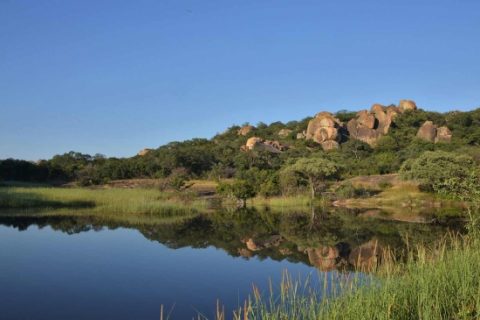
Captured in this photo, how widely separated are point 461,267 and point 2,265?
10.1 m

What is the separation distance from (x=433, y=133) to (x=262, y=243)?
53453mm

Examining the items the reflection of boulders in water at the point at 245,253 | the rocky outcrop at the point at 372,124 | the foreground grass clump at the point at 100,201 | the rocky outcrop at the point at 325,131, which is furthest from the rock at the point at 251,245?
the rocky outcrop at the point at 372,124

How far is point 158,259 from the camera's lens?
12984 mm

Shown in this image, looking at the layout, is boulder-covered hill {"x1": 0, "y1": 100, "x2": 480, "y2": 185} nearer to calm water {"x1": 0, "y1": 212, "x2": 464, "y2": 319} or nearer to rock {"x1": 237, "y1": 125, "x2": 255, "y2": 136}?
rock {"x1": 237, "y1": 125, "x2": 255, "y2": 136}

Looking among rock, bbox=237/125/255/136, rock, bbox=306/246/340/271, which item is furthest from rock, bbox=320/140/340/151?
rock, bbox=306/246/340/271

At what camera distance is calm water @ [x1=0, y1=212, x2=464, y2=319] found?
844 centimetres

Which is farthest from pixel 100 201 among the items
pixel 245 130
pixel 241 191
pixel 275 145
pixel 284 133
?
pixel 245 130

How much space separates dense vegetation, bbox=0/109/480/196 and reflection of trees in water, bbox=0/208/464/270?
1147cm

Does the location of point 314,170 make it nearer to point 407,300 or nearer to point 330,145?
point 407,300

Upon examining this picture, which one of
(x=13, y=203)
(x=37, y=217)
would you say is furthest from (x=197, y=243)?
(x=13, y=203)

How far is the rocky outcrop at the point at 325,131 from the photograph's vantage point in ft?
227

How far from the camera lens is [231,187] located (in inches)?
1325

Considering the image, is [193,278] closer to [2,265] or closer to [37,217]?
[2,265]

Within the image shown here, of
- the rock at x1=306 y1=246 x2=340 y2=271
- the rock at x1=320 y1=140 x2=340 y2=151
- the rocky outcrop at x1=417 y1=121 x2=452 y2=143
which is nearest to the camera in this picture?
the rock at x1=306 y1=246 x2=340 y2=271
